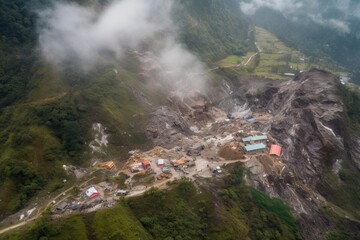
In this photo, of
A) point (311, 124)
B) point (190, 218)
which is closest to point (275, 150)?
point (311, 124)

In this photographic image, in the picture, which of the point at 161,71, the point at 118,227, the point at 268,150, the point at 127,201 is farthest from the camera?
the point at 161,71

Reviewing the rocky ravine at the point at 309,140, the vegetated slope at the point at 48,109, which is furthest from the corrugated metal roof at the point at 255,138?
the vegetated slope at the point at 48,109

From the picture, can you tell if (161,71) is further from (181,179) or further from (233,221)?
(233,221)

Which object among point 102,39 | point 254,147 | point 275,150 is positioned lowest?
point 275,150

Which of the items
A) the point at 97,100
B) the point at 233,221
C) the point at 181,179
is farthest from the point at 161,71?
the point at 233,221

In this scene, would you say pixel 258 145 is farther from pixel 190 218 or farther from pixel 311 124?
pixel 190 218

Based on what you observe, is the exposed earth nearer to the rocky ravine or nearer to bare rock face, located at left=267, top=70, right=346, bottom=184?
bare rock face, located at left=267, top=70, right=346, bottom=184

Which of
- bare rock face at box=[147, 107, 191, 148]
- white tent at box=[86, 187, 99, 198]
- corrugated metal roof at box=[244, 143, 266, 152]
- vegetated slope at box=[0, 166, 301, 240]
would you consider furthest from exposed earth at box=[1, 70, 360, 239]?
vegetated slope at box=[0, 166, 301, 240]
